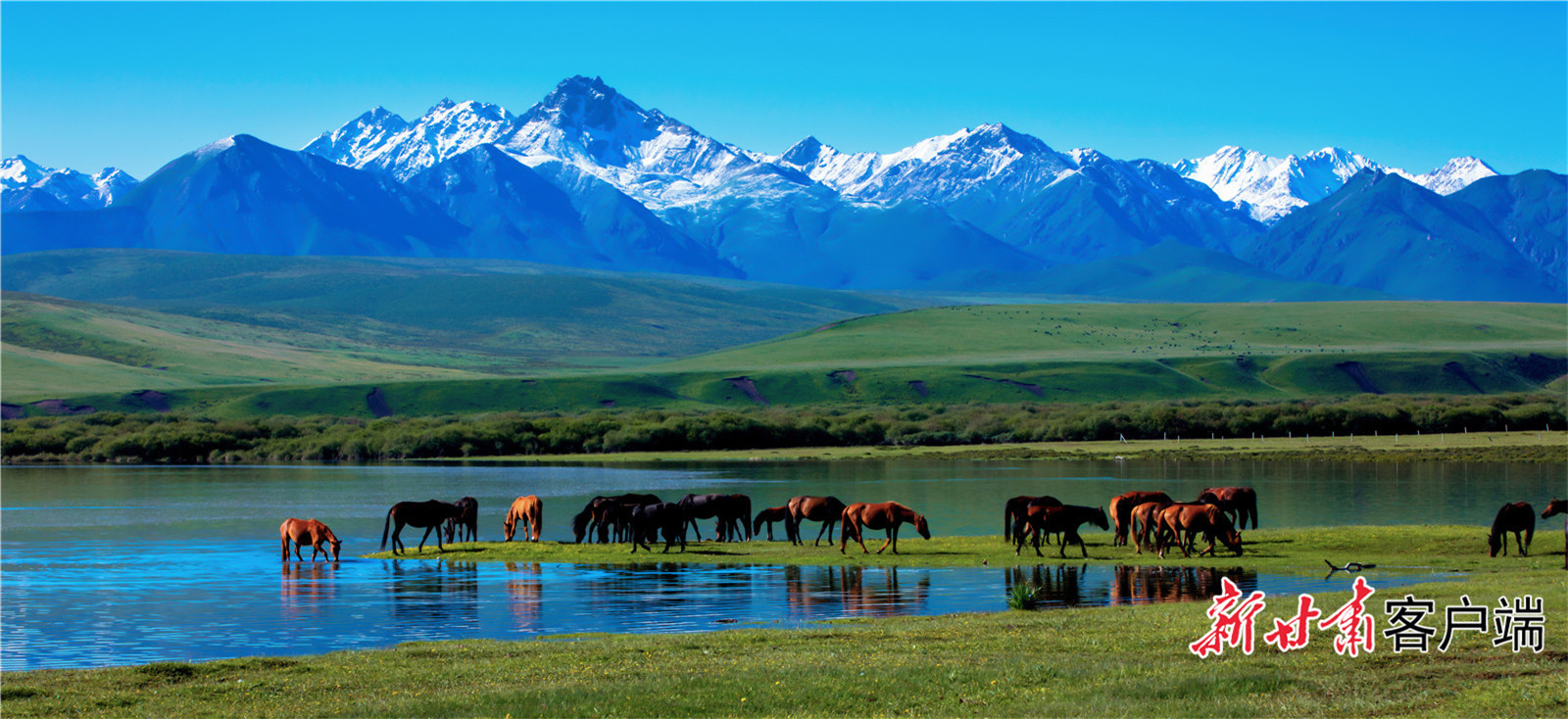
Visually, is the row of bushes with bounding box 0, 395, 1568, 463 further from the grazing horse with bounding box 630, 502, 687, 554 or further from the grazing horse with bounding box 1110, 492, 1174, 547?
the grazing horse with bounding box 630, 502, 687, 554

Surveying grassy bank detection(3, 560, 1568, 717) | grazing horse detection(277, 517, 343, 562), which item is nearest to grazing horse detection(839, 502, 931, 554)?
grazing horse detection(277, 517, 343, 562)

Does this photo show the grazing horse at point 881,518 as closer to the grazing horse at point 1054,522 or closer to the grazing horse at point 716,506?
the grazing horse at point 1054,522

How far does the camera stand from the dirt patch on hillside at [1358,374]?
185 meters

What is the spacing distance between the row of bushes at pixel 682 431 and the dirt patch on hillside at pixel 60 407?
106 feet

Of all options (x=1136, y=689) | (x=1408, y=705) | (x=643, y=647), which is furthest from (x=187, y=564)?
(x=1408, y=705)

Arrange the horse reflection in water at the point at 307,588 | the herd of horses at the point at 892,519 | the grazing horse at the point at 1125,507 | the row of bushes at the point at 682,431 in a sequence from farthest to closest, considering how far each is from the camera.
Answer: the row of bushes at the point at 682,431 → the grazing horse at the point at 1125,507 → the herd of horses at the point at 892,519 → the horse reflection in water at the point at 307,588

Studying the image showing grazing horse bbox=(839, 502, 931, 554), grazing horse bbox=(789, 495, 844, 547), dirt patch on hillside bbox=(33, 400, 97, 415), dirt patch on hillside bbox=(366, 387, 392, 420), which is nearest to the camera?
grazing horse bbox=(839, 502, 931, 554)

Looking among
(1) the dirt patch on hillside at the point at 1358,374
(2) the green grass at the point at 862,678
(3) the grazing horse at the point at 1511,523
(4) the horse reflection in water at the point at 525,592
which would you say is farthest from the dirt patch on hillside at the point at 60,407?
(3) the grazing horse at the point at 1511,523

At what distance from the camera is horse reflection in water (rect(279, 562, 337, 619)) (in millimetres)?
28031

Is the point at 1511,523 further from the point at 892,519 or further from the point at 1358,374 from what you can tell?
the point at 1358,374

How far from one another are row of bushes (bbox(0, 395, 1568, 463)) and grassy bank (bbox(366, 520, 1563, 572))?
80550mm

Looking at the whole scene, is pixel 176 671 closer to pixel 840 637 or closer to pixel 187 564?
pixel 840 637

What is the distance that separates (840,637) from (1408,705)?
8.74m

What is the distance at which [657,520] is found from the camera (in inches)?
1492
